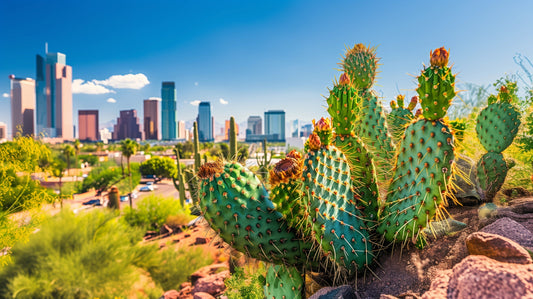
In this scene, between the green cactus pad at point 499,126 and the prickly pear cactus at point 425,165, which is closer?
the prickly pear cactus at point 425,165

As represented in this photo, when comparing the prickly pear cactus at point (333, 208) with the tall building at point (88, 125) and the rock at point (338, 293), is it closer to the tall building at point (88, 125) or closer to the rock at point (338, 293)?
the rock at point (338, 293)

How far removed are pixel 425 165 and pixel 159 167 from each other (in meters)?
41.3

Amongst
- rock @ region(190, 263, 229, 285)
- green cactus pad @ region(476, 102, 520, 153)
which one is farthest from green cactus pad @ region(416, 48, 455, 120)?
rock @ region(190, 263, 229, 285)

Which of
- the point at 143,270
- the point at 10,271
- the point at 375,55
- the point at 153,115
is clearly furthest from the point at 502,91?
the point at 153,115

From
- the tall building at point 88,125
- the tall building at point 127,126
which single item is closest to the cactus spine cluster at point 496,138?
the tall building at point 127,126

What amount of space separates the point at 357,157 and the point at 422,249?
79 centimetres

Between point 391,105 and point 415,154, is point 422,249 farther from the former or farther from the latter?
point 391,105

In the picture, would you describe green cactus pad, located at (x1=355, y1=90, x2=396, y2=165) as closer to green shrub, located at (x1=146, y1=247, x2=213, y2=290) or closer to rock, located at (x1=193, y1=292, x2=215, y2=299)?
rock, located at (x1=193, y1=292, x2=215, y2=299)

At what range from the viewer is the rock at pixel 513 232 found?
5.77ft

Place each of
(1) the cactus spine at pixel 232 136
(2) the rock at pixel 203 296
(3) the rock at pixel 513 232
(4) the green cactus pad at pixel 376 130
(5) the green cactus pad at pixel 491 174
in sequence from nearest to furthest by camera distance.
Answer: (3) the rock at pixel 513 232
(4) the green cactus pad at pixel 376 130
(5) the green cactus pad at pixel 491 174
(2) the rock at pixel 203 296
(1) the cactus spine at pixel 232 136

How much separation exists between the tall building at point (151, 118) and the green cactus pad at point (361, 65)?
7107 inches

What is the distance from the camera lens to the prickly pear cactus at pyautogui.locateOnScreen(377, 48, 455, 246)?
5.89 feet

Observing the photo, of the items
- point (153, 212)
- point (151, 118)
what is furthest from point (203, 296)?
point (151, 118)

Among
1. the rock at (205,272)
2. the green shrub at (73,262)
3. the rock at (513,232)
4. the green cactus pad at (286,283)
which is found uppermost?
the rock at (513,232)
